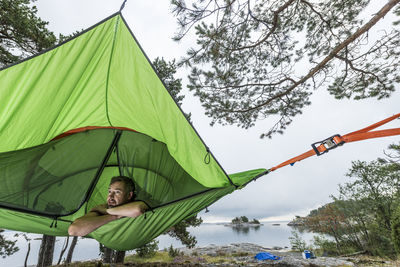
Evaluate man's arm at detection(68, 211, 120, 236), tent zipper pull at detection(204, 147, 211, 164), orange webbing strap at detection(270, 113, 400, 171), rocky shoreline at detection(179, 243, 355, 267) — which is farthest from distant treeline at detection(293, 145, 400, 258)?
man's arm at detection(68, 211, 120, 236)

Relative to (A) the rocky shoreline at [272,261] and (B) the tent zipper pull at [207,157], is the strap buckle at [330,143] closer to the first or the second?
(B) the tent zipper pull at [207,157]

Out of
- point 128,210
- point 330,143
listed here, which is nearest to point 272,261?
point 330,143

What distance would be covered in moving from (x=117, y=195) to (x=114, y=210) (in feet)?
0.56

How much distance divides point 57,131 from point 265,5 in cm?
297

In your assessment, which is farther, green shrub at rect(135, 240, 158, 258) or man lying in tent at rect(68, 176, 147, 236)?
green shrub at rect(135, 240, 158, 258)

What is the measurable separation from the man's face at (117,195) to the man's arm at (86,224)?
0.10 m

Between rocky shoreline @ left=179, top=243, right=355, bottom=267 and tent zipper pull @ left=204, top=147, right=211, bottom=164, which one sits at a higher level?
tent zipper pull @ left=204, top=147, right=211, bottom=164

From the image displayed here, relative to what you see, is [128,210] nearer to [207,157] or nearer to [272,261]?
[207,157]

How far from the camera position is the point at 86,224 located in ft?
3.71

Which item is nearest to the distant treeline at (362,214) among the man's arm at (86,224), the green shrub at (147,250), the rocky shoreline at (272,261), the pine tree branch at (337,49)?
the rocky shoreline at (272,261)

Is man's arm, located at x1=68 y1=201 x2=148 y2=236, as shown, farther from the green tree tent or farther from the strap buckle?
the strap buckle

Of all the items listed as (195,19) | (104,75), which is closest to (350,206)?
(195,19)

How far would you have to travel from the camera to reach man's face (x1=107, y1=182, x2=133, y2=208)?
4.22 feet

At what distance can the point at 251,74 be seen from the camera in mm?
3002
